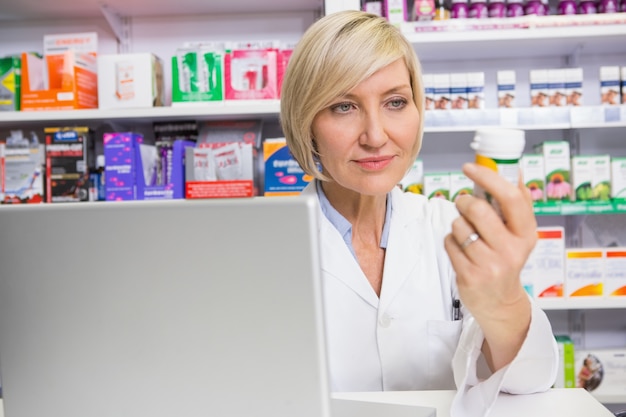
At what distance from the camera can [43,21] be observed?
2.87 metres

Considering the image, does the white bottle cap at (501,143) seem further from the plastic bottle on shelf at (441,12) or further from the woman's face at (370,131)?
the plastic bottle on shelf at (441,12)

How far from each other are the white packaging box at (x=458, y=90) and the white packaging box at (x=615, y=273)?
32.9 inches

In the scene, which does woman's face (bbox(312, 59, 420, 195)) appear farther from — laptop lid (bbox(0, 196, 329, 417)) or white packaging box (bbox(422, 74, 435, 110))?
white packaging box (bbox(422, 74, 435, 110))

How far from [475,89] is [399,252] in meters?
1.30

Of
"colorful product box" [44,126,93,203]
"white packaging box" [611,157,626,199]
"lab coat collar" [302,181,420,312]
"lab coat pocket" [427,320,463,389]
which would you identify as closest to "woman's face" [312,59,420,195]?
"lab coat collar" [302,181,420,312]

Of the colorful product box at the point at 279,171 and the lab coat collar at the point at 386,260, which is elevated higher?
the colorful product box at the point at 279,171

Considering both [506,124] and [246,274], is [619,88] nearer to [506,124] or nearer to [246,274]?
[506,124]

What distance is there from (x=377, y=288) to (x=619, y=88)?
1.69 metres

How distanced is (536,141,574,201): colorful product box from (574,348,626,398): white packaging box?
694 millimetres

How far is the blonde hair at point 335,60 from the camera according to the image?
121 cm

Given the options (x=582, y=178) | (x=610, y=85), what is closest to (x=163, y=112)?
(x=582, y=178)

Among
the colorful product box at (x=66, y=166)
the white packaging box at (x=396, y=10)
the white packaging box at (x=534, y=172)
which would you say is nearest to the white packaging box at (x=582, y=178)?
the white packaging box at (x=534, y=172)

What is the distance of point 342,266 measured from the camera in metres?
1.29

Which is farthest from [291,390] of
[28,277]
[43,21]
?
[43,21]
